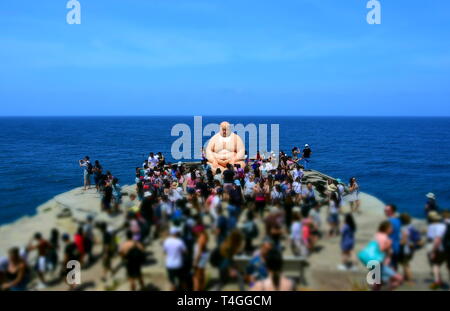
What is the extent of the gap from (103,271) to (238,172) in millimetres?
10965

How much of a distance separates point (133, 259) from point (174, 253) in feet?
2.64

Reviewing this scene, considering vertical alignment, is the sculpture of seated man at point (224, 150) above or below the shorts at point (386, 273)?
above

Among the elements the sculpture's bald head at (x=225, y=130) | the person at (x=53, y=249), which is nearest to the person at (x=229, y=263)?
the person at (x=53, y=249)

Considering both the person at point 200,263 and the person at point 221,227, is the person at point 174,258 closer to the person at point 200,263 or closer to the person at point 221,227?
the person at point 200,263

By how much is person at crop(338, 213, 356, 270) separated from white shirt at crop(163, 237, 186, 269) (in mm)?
2975

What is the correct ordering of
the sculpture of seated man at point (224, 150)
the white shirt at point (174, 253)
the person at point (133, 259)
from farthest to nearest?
the sculpture of seated man at point (224, 150) < the person at point (133, 259) < the white shirt at point (174, 253)

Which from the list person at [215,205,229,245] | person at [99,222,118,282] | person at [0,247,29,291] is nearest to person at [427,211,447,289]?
person at [215,205,229,245]

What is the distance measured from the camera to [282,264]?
21.2 ft

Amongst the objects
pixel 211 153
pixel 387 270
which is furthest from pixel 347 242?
pixel 211 153

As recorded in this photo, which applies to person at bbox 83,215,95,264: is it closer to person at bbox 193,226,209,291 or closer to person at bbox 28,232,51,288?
person at bbox 28,232,51,288

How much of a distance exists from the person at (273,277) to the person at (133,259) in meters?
2.14

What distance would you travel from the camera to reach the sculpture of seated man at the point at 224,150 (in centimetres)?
1922
